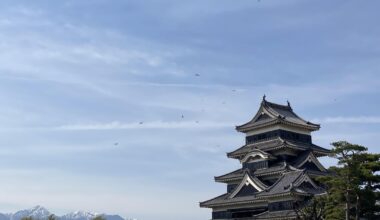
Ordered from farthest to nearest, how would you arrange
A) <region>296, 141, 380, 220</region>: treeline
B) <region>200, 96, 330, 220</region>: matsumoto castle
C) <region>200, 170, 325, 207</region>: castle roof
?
<region>200, 96, 330, 220</region>: matsumoto castle < <region>200, 170, 325, 207</region>: castle roof < <region>296, 141, 380, 220</region>: treeline

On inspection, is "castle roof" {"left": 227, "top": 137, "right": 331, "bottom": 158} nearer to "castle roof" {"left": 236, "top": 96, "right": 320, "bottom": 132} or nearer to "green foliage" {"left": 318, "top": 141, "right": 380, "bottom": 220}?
"castle roof" {"left": 236, "top": 96, "right": 320, "bottom": 132}

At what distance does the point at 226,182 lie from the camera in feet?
223

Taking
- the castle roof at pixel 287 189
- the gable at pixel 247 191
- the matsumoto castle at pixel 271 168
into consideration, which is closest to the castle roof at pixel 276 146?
the matsumoto castle at pixel 271 168

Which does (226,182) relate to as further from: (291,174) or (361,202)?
(361,202)

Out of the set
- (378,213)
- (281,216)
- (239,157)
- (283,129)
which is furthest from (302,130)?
(378,213)

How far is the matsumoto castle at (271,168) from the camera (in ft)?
187

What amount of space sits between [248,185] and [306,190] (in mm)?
8902

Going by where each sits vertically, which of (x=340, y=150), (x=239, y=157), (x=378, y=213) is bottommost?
(x=378, y=213)

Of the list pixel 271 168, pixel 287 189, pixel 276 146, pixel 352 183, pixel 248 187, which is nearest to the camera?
pixel 352 183

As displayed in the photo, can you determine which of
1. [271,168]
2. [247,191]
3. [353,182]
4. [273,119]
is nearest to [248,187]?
[247,191]

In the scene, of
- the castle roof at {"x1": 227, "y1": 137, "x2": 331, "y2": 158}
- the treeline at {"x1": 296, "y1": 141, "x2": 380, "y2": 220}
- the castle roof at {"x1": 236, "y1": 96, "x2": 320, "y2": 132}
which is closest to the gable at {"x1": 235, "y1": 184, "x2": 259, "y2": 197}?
the castle roof at {"x1": 227, "y1": 137, "x2": 331, "y2": 158}

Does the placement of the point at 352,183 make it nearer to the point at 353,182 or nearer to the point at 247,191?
the point at 353,182

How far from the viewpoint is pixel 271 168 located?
63.1 metres

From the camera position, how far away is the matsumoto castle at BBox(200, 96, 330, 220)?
187ft
